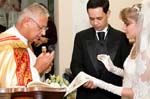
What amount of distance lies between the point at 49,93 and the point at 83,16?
2.21m

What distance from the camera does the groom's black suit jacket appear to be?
3174 mm

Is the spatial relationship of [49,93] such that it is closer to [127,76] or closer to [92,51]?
[127,76]

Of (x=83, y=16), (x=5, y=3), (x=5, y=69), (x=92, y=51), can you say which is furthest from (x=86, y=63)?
(x=5, y=3)

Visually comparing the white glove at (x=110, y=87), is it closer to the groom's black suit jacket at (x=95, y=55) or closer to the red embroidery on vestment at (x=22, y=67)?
the groom's black suit jacket at (x=95, y=55)

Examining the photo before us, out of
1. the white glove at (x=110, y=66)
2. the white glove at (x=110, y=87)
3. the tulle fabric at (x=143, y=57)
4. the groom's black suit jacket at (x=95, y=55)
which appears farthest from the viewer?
the groom's black suit jacket at (x=95, y=55)

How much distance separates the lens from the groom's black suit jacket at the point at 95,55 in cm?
317

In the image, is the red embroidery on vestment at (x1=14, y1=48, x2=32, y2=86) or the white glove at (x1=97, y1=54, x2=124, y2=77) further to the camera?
the white glove at (x1=97, y1=54, x2=124, y2=77)

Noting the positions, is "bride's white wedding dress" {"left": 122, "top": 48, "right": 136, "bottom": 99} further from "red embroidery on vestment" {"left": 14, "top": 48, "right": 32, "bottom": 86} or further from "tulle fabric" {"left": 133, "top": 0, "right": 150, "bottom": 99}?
"tulle fabric" {"left": 133, "top": 0, "right": 150, "bottom": 99}

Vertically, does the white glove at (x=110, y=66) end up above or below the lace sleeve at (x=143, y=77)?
below

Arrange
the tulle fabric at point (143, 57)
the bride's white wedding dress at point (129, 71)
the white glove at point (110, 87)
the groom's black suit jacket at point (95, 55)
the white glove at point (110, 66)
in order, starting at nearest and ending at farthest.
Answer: the tulle fabric at point (143, 57) → the white glove at point (110, 87) → the bride's white wedding dress at point (129, 71) → the white glove at point (110, 66) → the groom's black suit jacket at point (95, 55)

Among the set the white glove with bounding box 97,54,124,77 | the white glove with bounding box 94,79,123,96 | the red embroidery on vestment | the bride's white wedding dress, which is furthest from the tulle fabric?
the white glove with bounding box 97,54,124,77

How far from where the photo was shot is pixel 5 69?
8.77ft

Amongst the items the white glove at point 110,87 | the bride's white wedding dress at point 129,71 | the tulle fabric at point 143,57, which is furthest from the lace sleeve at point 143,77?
the bride's white wedding dress at point 129,71

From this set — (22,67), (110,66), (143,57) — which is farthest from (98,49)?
(143,57)
